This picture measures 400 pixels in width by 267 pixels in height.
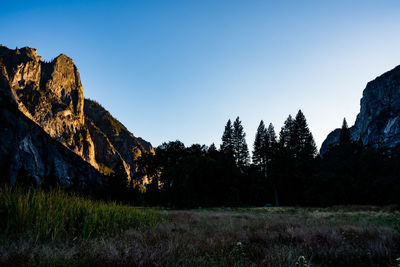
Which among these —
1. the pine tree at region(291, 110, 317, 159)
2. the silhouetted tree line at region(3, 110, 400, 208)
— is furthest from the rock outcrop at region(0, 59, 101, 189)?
the pine tree at region(291, 110, 317, 159)

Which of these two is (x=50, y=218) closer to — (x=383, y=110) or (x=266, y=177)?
(x=266, y=177)

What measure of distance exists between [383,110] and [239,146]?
85844mm

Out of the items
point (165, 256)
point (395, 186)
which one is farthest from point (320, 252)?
point (395, 186)

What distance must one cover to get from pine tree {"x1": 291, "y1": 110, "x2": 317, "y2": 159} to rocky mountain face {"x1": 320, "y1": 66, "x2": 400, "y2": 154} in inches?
1392

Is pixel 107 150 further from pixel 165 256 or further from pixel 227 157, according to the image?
pixel 165 256

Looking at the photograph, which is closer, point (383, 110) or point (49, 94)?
point (383, 110)

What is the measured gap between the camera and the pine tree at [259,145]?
5425cm

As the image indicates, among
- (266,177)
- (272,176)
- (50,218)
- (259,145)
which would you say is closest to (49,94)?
(259,145)

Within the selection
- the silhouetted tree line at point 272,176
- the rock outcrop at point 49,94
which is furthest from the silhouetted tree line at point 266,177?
the rock outcrop at point 49,94

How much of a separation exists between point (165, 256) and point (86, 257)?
3.23 feet

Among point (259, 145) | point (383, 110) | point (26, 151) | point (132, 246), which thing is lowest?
point (132, 246)

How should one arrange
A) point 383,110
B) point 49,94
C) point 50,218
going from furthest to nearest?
1. point 49,94
2. point 383,110
3. point 50,218

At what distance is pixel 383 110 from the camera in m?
96.4

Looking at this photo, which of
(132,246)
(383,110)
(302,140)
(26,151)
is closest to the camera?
(132,246)
